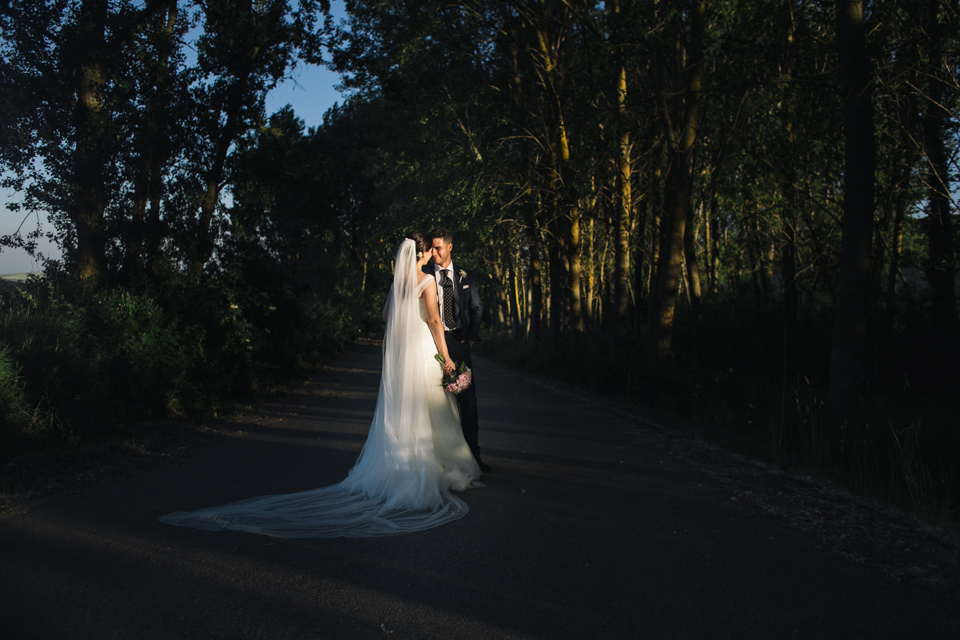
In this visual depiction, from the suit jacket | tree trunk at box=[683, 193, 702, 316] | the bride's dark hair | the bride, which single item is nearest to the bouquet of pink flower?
the bride

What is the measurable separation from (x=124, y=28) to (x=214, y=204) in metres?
4.06

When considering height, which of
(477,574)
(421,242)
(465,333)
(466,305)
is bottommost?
(477,574)

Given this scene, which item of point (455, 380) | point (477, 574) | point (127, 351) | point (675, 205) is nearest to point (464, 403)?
point (455, 380)

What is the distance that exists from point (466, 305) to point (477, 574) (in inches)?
135

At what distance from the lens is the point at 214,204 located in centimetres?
1573

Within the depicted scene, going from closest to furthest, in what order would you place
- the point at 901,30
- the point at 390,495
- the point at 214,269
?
the point at 390,495
the point at 901,30
the point at 214,269

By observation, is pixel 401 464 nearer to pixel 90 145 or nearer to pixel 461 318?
pixel 461 318

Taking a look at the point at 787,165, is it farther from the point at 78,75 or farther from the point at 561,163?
the point at 78,75

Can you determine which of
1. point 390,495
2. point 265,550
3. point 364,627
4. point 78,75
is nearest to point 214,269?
point 78,75

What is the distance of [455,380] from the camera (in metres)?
6.74

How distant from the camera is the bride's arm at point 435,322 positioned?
663 centimetres

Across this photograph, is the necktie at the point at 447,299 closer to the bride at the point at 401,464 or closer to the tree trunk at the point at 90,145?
the bride at the point at 401,464

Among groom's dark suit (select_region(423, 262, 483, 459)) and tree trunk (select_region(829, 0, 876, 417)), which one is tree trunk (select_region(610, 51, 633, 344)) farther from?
groom's dark suit (select_region(423, 262, 483, 459))

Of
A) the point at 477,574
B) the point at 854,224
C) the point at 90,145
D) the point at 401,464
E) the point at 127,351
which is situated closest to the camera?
the point at 477,574
